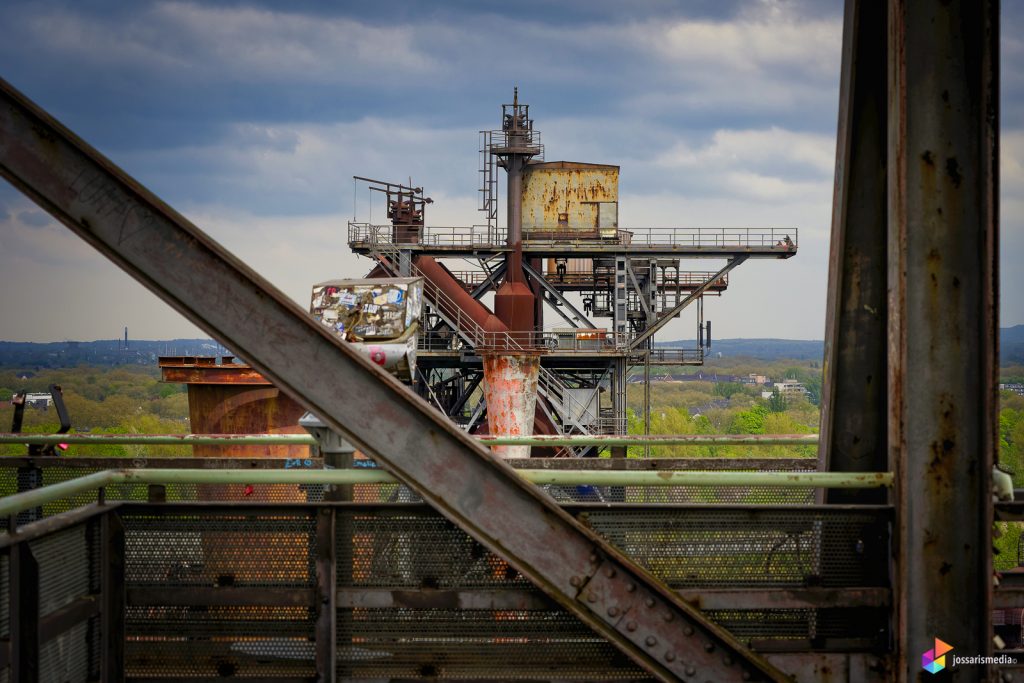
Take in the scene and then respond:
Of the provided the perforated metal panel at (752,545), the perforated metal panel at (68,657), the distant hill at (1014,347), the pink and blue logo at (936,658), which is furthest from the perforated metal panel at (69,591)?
the distant hill at (1014,347)

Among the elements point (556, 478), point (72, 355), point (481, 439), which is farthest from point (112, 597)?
point (72, 355)

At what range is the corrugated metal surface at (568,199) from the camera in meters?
40.4

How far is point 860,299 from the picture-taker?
504 cm

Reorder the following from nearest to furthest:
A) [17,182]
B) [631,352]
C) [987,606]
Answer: [17,182]
[987,606]
[631,352]

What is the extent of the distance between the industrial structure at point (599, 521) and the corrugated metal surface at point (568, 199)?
3557 cm

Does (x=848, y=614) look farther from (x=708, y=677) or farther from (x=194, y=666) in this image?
(x=194, y=666)

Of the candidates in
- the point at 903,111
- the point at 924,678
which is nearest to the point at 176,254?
the point at 903,111

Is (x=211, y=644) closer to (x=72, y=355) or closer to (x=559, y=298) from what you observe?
(x=559, y=298)

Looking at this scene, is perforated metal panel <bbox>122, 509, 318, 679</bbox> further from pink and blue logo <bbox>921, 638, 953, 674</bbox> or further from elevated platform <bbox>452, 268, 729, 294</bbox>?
elevated platform <bbox>452, 268, 729, 294</bbox>

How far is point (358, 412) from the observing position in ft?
13.8

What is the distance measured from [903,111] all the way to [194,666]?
4497mm

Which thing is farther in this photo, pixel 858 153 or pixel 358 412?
pixel 858 153

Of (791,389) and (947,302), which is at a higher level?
(947,302)

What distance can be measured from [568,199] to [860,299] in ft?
119
